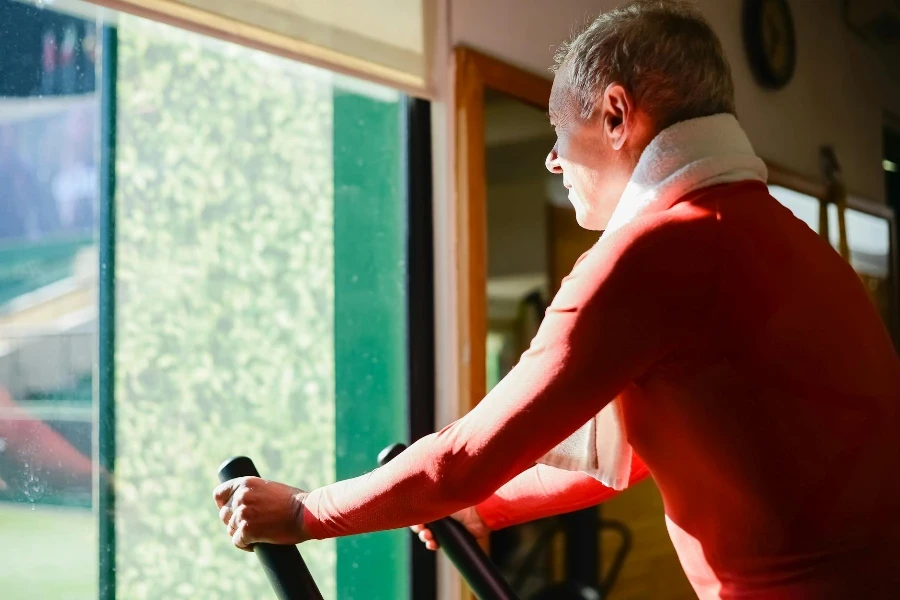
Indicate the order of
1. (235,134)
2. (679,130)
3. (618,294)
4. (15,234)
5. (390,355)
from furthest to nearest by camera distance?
1. (390,355)
2. (235,134)
3. (15,234)
4. (679,130)
5. (618,294)

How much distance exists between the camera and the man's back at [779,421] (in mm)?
986

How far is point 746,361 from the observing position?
986mm

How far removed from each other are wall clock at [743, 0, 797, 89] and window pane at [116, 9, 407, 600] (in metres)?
1.83

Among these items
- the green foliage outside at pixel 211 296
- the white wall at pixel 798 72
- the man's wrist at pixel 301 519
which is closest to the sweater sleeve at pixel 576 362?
the man's wrist at pixel 301 519

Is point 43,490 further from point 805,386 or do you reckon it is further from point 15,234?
point 805,386

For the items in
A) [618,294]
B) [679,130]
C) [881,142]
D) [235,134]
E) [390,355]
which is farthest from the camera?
[881,142]

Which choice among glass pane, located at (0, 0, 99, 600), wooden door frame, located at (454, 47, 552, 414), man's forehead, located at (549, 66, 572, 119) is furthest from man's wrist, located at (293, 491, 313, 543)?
wooden door frame, located at (454, 47, 552, 414)

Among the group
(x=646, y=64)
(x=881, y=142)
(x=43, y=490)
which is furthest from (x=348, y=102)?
(x=881, y=142)

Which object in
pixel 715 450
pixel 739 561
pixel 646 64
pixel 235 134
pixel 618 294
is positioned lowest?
pixel 739 561

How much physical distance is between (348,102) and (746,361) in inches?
61.7

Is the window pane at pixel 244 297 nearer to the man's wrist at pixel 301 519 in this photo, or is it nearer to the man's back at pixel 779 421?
the man's wrist at pixel 301 519

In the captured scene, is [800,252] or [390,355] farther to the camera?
[390,355]

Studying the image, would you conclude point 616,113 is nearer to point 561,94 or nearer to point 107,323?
point 561,94

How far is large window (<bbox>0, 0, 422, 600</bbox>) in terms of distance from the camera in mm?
1642
